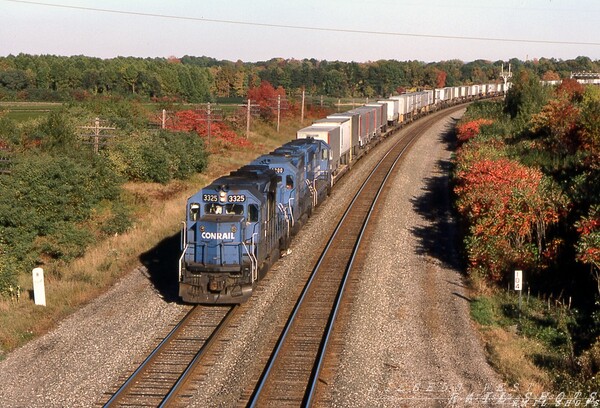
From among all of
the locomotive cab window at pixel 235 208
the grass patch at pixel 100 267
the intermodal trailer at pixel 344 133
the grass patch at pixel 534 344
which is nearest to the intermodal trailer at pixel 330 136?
the intermodal trailer at pixel 344 133

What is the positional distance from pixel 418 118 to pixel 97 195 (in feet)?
181

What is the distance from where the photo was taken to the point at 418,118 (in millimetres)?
82625

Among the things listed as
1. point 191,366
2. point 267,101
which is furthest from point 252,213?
point 267,101

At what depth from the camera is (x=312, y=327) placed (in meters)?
17.5

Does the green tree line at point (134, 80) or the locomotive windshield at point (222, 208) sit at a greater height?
the green tree line at point (134, 80)

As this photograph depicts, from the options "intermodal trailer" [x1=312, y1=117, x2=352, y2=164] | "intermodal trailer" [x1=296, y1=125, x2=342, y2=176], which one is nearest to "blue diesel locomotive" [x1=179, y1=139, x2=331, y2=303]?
"intermodal trailer" [x1=296, y1=125, x2=342, y2=176]

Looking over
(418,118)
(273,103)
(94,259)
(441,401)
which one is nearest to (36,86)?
(273,103)

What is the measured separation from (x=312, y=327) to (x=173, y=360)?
13.0 feet

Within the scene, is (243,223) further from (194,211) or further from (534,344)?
(534,344)

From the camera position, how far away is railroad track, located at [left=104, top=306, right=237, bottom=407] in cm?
1342

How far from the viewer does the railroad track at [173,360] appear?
44.0 feet

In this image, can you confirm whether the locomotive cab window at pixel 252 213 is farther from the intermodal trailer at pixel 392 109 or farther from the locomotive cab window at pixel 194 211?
the intermodal trailer at pixel 392 109

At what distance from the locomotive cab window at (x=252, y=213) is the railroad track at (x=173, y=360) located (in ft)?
8.75

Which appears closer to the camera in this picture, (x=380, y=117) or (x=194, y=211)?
(x=194, y=211)
